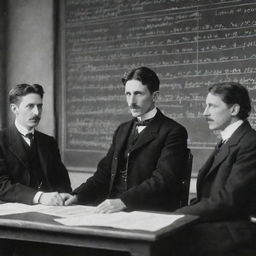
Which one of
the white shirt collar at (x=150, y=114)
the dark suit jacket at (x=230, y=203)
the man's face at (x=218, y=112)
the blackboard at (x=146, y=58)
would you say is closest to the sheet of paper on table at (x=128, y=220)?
the dark suit jacket at (x=230, y=203)

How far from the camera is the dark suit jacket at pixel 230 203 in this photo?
2.61 m

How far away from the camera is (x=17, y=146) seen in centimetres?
353

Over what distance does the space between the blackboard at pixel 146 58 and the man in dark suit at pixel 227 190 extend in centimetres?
128

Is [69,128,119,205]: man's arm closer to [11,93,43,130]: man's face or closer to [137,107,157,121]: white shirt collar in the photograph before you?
[137,107,157,121]: white shirt collar

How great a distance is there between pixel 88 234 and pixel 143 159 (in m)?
1.20

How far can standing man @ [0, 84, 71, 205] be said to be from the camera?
137 inches

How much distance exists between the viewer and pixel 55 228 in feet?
7.32

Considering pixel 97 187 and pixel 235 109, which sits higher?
pixel 235 109

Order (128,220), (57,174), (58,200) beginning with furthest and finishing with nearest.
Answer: (57,174), (58,200), (128,220)

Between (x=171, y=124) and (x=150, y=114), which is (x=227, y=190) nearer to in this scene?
(x=171, y=124)

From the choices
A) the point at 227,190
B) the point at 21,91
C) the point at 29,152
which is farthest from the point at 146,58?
the point at 227,190

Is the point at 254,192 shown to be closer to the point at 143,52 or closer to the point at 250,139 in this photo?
the point at 250,139

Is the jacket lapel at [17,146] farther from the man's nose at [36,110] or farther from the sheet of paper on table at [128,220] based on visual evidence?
the sheet of paper on table at [128,220]

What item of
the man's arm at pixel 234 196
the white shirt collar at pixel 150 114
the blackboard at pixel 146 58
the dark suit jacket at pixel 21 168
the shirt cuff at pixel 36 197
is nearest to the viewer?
the man's arm at pixel 234 196
